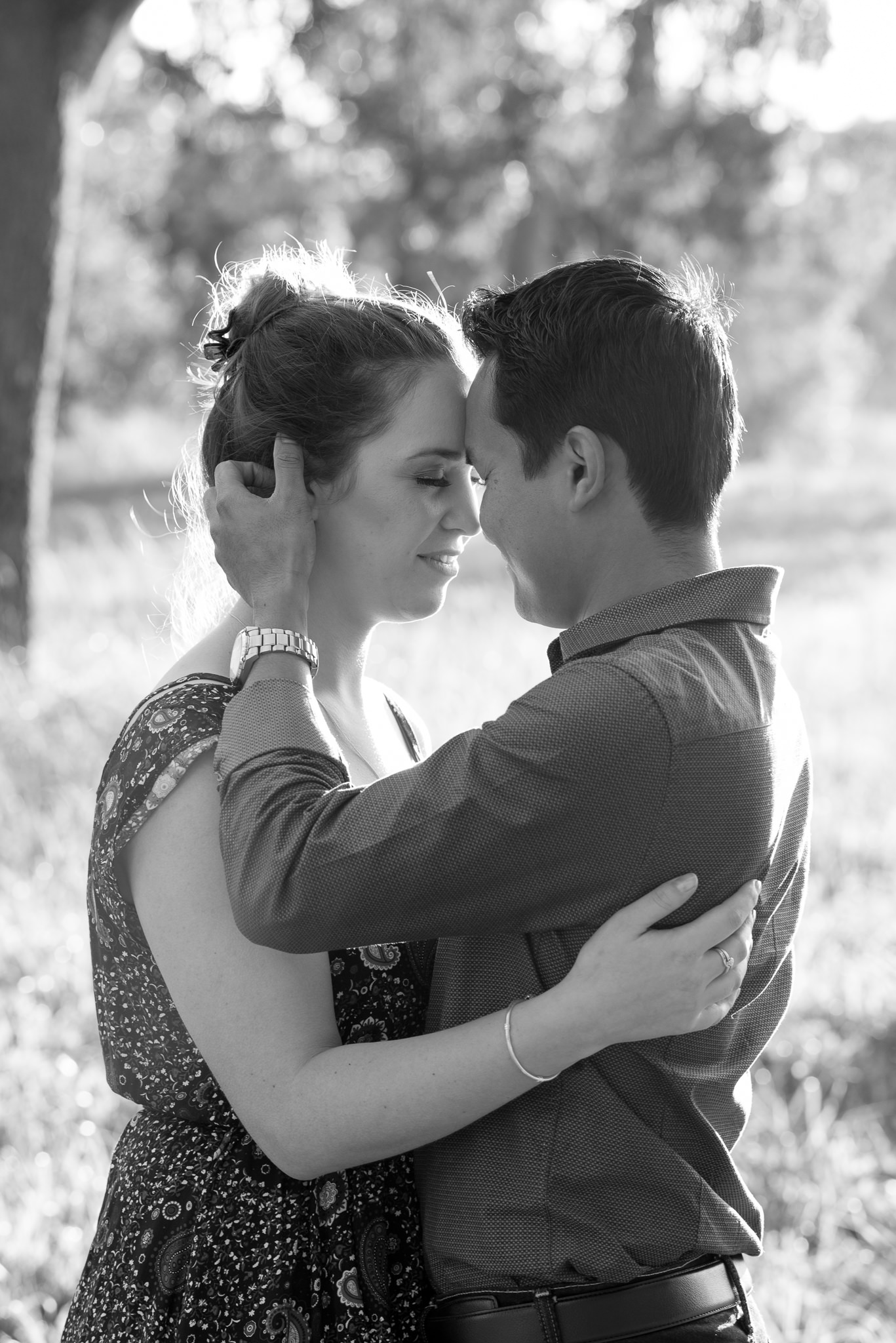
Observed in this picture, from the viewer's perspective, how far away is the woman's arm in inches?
67.0

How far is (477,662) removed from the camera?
9.36 metres

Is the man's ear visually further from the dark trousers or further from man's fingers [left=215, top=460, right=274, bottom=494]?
the dark trousers

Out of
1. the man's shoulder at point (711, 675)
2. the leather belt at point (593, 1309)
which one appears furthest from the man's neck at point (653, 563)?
the leather belt at point (593, 1309)

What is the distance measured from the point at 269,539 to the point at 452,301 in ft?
72.2

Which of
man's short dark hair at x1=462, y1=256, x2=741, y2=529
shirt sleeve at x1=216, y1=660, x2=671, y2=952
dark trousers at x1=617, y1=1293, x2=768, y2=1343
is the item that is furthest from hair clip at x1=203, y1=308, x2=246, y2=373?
dark trousers at x1=617, y1=1293, x2=768, y2=1343

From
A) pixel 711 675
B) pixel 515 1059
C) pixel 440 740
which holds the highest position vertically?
pixel 440 740

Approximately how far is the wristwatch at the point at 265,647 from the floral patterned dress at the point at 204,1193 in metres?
0.07

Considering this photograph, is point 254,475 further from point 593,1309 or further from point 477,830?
point 593,1309

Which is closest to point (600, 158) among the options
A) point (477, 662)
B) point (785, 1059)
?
point (477, 662)

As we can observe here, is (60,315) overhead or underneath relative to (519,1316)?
overhead

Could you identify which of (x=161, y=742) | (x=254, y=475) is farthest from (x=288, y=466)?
(x=161, y=742)

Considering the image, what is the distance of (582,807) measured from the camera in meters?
1.63

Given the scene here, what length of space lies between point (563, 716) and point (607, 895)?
0.25m

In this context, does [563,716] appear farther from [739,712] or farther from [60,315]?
[60,315]
